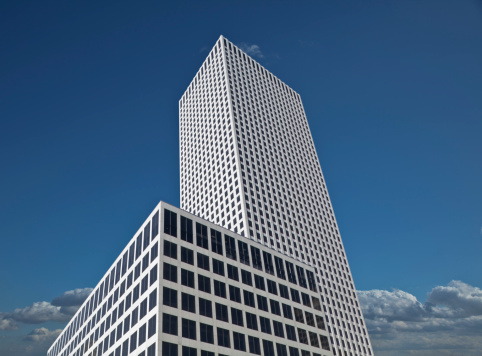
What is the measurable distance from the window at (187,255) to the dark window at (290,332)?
74.5ft

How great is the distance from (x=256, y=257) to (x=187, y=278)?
19.2 m

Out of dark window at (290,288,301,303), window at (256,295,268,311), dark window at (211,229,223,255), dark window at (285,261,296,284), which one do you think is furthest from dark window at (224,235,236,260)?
dark window at (290,288,301,303)

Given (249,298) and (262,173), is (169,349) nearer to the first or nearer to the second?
(249,298)

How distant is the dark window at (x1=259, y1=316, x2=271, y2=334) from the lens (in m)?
68.4

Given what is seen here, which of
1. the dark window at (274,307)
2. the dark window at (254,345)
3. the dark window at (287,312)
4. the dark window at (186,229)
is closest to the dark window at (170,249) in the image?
the dark window at (186,229)

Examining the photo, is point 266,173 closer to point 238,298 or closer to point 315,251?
point 315,251

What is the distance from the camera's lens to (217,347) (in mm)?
59281

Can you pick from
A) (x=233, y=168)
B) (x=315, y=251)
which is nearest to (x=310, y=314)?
(x=315, y=251)

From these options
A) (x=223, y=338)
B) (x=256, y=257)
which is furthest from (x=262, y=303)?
(x=223, y=338)

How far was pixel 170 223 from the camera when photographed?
67.2 m

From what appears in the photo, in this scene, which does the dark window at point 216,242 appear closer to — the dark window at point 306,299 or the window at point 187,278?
the window at point 187,278

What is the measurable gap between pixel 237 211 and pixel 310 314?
41931mm

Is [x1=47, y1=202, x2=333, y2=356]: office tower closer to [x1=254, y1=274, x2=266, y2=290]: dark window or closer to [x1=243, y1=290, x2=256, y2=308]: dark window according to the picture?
[x1=254, y1=274, x2=266, y2=290]: dark window

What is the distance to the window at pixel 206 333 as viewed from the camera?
58791 millimetres
